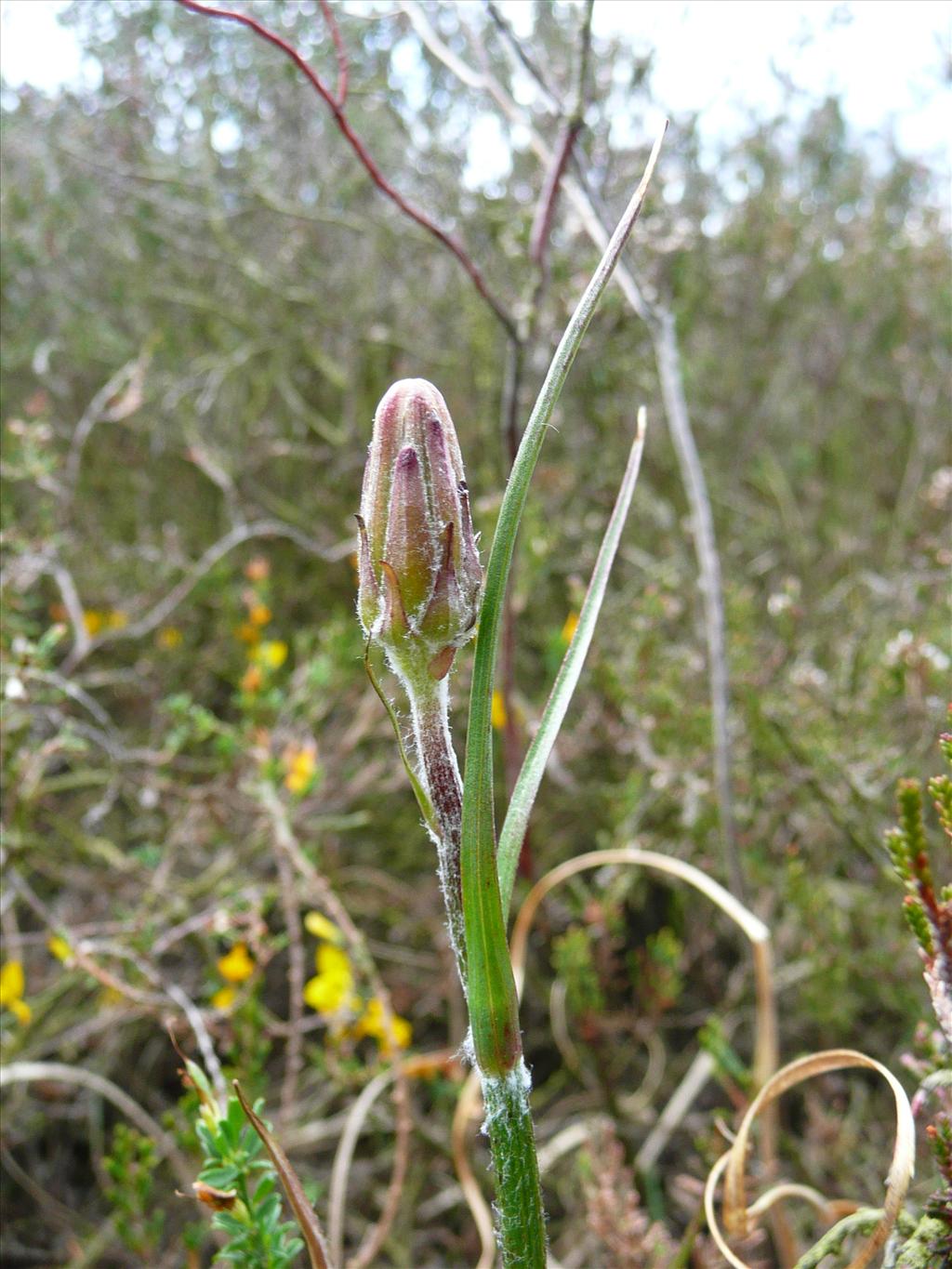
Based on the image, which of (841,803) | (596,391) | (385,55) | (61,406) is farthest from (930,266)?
(61,406)

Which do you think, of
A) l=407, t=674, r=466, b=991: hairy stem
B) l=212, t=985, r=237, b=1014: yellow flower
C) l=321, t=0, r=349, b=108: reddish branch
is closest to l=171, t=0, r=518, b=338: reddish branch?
l=321, t=0, r=349, b=108: reddish branch

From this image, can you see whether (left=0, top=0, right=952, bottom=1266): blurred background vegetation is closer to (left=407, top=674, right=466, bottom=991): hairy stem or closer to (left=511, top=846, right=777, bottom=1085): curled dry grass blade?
(left=511, top=846, right=777, bottom=1085): curled dry grass blade

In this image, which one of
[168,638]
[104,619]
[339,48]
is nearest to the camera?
[339,48]

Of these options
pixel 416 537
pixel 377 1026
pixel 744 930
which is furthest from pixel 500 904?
pixel 377 1026

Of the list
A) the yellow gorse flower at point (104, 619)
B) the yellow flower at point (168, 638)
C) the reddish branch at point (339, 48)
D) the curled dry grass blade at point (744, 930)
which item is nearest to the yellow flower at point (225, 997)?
the curled dry grass blade at point (744, 930)

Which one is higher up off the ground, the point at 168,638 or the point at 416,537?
the point at 168,638

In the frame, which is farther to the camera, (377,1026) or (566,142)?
(377,1026)

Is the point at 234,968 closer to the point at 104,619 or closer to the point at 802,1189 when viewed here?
the point at 802,1189

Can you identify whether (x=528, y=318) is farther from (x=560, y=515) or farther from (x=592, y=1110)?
(x=592, y=1110)

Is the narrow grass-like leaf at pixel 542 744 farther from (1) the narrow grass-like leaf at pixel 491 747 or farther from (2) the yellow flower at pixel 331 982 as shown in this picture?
(2) the yellow flower at pixel 331 982
